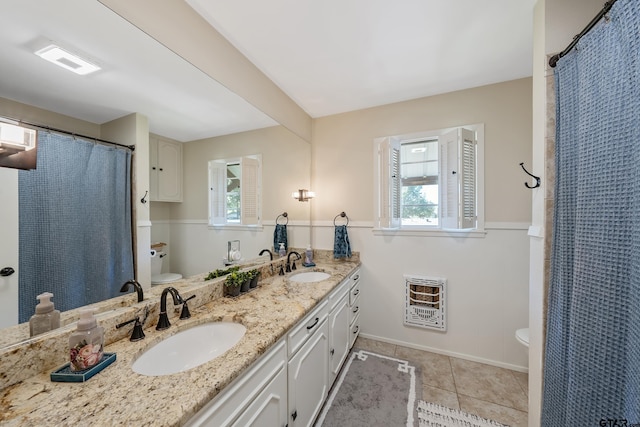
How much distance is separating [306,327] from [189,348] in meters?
0.60

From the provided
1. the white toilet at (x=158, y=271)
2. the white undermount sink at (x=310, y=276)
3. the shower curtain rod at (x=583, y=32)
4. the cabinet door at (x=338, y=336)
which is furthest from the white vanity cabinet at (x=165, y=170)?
the shower curtain rod at (x=583, y=32)

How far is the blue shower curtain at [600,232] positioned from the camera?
751 millimetres

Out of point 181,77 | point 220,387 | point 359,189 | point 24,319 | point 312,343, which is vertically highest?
point 181,77

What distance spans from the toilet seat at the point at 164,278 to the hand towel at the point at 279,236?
0.94 metres

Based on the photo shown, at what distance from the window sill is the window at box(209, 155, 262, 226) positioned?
4.38 feet

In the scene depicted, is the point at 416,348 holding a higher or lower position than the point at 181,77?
lower

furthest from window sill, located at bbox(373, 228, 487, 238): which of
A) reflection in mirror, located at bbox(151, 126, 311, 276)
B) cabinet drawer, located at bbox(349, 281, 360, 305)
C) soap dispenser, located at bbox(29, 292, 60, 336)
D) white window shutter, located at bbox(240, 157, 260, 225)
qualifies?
soap dispenser, located at bbox(29, 292, 60, 336)

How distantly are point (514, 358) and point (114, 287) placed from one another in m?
3.01

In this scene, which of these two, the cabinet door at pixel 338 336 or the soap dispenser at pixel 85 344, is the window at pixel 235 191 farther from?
the cabinet door at pixel 338 336

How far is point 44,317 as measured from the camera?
0.78m

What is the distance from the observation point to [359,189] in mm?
2508

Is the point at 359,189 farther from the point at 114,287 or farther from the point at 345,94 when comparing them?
the point at 114,287

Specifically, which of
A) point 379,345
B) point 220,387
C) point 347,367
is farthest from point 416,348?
point 220,387

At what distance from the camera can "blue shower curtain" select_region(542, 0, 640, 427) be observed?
75 centimetres
